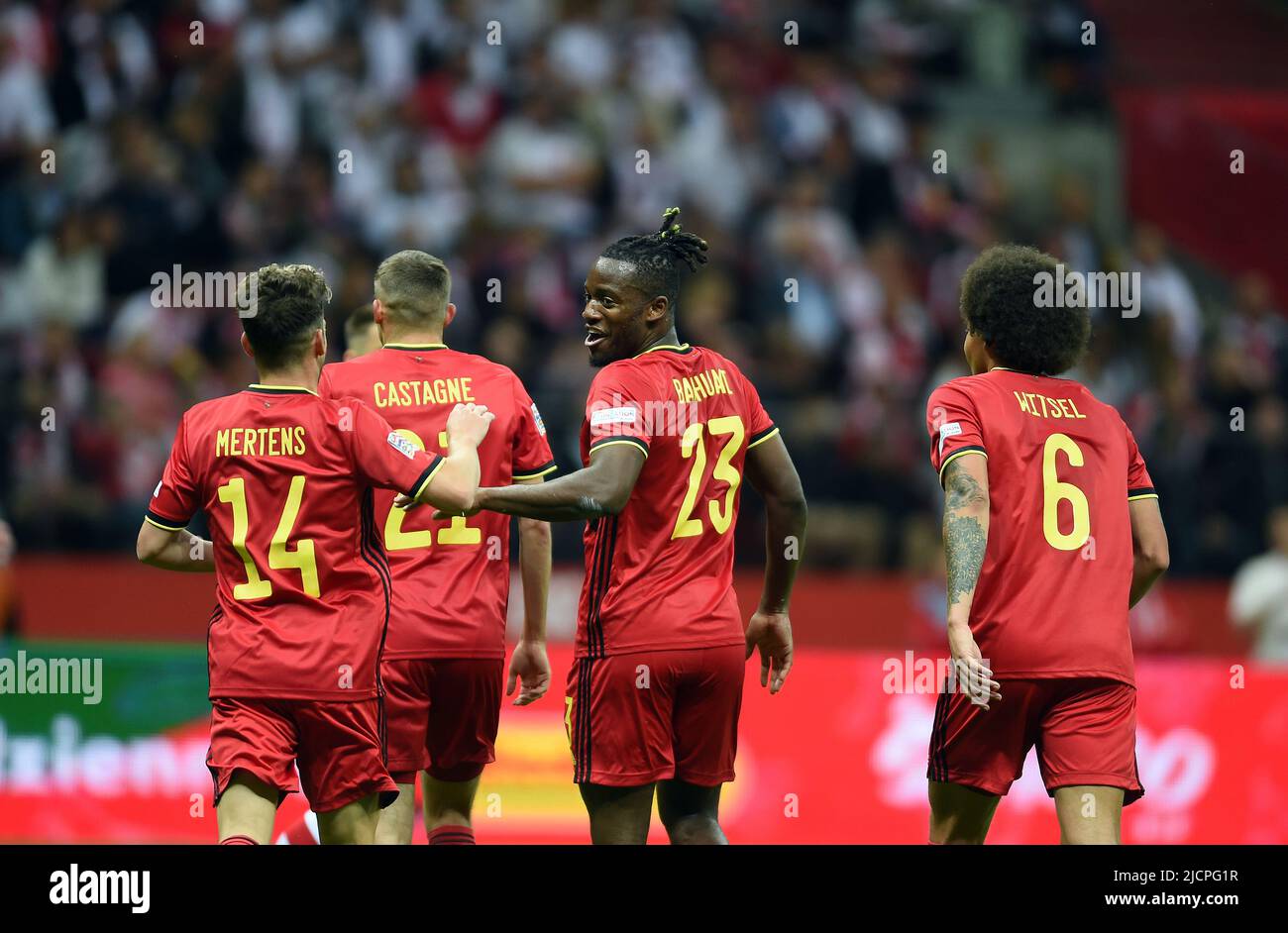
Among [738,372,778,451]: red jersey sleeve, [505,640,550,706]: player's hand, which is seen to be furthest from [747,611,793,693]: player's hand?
[505,640,550,706]: player's hand

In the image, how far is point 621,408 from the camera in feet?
20.1

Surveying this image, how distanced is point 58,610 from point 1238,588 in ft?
26.2

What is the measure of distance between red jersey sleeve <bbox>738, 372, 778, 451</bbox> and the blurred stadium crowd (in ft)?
18.5

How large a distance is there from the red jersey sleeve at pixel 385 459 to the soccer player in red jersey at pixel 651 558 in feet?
0.81

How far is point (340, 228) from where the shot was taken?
14742 millimetres

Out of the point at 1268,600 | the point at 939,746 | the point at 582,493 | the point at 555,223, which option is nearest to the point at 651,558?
the point at 582,493

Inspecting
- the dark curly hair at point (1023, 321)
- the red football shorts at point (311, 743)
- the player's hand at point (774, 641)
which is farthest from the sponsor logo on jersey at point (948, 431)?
the red football shorts at point (311, 743)

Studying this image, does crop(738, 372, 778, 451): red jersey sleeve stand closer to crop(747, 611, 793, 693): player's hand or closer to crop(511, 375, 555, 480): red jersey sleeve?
crop(747, 611, 793, 693): player's hand

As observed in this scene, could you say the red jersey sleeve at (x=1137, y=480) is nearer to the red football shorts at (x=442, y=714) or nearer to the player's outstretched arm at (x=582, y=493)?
the player's outstretched arm at (x=582, y=493)

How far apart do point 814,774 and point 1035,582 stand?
4827mm

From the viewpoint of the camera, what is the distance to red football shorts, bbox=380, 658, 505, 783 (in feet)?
22.2

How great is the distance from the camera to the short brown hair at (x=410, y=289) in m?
7.01
